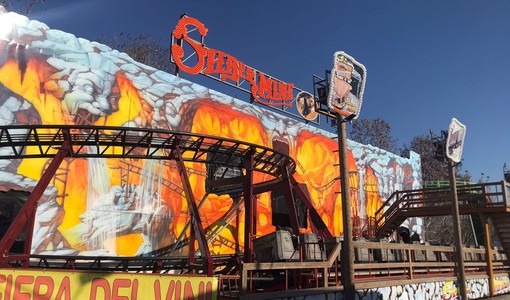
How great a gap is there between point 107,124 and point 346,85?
30.0 feet

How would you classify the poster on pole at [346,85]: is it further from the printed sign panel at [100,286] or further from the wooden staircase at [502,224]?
the wooden staircase at [502,224]

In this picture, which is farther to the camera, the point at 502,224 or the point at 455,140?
the point at 502,224

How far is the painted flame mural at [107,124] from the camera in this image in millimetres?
13836

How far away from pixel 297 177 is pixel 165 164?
28.7ft

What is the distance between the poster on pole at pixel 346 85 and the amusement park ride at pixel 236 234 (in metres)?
0.03

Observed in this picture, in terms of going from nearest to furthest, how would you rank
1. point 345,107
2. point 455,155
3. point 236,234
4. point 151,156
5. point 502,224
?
point 345,107 < point 151,156 < point 455,155 < point 236,234 < point 502,224

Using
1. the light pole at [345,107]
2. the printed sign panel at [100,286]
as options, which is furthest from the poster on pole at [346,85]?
the printed sign panel at [100,286]

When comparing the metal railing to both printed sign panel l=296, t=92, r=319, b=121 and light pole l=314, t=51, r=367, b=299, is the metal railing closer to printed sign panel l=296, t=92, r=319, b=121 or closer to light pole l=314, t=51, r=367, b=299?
printed sign panel l=296, t=92, r=319, b=121

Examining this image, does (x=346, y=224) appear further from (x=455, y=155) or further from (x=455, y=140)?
(x=455, y=140)

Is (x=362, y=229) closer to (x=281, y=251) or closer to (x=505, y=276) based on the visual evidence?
(x=505, y=276)

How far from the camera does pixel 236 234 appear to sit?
20312 mm

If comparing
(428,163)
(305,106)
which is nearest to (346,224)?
(305,106)

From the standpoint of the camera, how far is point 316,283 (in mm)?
10766

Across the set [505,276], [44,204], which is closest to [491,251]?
[505,276]
